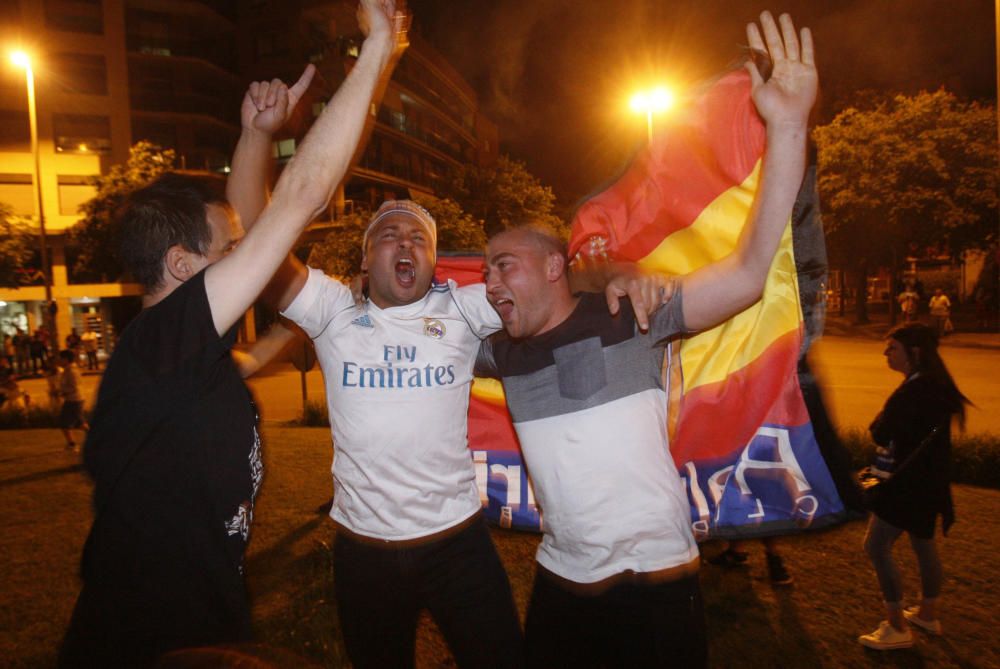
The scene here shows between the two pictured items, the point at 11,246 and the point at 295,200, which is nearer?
the point at 295,200

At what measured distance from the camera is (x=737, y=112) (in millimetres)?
3072

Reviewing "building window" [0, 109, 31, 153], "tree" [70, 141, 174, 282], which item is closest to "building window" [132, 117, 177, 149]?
"building window" [0, 109, 31, 153]

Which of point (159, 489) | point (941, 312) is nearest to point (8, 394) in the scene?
point (159, 489)

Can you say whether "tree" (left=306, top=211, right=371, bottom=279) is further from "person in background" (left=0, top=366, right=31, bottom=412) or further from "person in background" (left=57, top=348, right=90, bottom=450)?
"person in background" (left=57, top=348, right=90, bottom=450)

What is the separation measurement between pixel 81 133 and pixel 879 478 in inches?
1546

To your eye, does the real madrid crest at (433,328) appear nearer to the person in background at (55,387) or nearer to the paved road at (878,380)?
the paved road at (878,380)

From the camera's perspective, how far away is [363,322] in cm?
283

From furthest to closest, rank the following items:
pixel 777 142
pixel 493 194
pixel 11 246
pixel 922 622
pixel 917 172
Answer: pixel 493 194
pixel 917 172
pixel 11 246
pixel 922 622
pixel 777 142

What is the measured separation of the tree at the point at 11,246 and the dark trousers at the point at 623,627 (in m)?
18.2

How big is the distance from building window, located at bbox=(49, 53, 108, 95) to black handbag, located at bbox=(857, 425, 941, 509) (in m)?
40.0

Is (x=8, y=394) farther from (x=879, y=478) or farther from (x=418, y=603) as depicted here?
(x=879, y=478)

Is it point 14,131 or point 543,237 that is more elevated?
point 14,131

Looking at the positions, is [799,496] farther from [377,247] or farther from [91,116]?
[91,116]

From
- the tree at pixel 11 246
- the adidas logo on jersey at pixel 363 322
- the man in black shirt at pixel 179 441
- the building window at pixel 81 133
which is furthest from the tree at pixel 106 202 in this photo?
the man in black shirt at pixel 179 441
